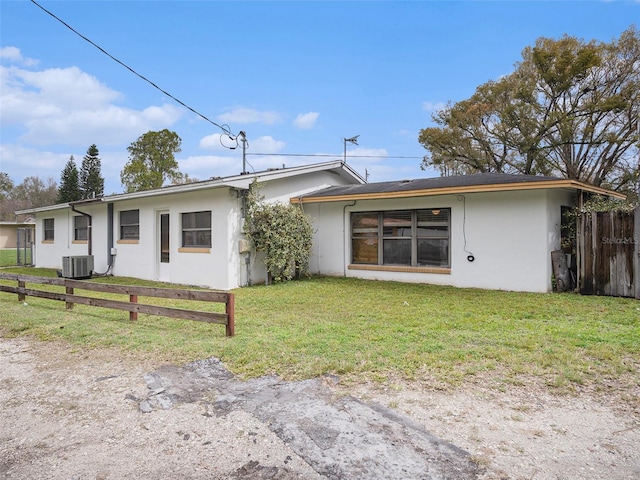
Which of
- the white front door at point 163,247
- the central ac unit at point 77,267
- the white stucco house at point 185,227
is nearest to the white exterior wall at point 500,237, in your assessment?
the white stucco house at point 185,227

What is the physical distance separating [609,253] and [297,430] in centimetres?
847

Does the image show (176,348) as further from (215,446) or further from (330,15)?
(330,15)

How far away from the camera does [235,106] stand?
15.0 m

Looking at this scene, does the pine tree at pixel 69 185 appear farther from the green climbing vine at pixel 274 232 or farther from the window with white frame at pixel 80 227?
the green climbing vine at pixel 274 232

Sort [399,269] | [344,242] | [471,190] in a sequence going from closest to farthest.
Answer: [471,190], [399,269], [344,242]

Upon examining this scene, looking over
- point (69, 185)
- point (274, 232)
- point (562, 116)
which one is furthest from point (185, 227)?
point (69, 185)

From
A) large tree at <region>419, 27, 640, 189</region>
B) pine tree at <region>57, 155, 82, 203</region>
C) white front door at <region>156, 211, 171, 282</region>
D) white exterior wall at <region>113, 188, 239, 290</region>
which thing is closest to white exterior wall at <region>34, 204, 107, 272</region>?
white exterior wall at <region>113, 188, 239, 290</region>

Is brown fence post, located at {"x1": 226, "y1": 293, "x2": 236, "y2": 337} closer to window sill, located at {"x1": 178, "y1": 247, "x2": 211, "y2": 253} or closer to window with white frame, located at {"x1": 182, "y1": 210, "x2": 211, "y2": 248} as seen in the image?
window sill, located at {"x1": 178, "y1": 247, "x2": 211, "y2": 253}

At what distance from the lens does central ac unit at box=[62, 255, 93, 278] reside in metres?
12.5

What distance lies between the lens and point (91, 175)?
4025 cm

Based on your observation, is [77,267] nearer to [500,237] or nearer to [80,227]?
[80,227]

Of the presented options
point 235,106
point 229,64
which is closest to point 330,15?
point 229,64

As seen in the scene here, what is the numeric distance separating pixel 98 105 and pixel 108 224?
4.21 m

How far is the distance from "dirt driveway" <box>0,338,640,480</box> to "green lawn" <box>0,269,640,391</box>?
0.40 metres
